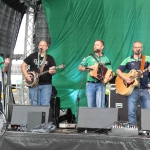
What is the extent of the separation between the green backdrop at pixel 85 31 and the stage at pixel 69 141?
11.6 feet

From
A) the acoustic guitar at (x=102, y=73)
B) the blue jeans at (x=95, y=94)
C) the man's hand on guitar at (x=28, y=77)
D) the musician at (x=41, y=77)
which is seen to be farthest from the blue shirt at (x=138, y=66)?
the man's hand on guitar at (x=28, y=77)

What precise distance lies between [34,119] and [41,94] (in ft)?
3.61

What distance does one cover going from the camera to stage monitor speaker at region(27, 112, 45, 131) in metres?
4.01

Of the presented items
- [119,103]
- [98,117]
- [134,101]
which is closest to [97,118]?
[98,117]

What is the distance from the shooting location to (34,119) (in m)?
4.03

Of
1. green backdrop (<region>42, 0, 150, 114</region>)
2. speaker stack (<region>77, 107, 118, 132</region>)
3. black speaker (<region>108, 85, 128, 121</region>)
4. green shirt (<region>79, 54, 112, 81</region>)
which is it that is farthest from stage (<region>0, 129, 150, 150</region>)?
green backdrop (<region>42, 0, 150, 114</region>)

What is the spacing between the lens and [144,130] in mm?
3801

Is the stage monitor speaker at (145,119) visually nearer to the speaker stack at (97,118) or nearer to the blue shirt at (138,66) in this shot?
the speaker stack at (97,118)

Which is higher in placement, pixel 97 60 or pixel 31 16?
pixel 31 16

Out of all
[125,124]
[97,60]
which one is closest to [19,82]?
[97,60]

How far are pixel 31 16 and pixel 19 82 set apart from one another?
5.38 ft

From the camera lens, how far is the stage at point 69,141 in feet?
10.6

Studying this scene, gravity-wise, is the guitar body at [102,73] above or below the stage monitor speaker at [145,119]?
above

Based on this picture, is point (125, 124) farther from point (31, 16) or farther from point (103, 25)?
point (31, 16)
